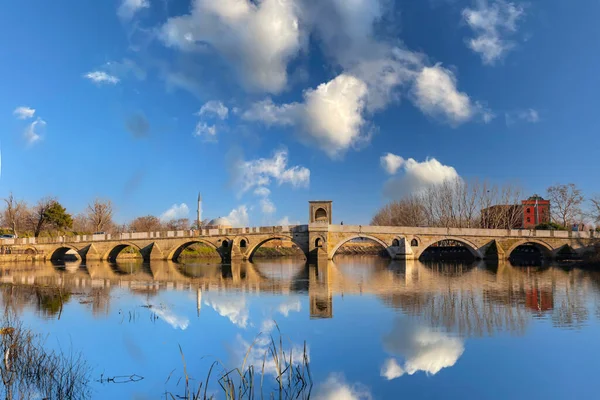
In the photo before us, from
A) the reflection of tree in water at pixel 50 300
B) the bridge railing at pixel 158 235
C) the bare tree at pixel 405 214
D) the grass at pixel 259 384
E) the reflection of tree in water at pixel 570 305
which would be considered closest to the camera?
the grass at pixel 259 384

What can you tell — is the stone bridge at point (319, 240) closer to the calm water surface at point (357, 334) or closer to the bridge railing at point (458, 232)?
the bridge railing at point (458, 232)

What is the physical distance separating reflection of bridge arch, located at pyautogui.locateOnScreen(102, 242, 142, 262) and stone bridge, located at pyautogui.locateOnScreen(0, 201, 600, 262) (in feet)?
0.69

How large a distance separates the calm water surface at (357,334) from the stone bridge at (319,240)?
21.6 metres

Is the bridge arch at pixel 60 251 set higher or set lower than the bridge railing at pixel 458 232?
lower

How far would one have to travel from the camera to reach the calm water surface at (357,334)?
25.1ft

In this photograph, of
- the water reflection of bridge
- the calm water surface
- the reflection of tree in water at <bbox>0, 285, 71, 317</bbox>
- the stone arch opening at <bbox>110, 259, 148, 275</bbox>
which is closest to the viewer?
the calm water surface

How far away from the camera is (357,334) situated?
432 inches

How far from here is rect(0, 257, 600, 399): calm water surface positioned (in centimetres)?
766

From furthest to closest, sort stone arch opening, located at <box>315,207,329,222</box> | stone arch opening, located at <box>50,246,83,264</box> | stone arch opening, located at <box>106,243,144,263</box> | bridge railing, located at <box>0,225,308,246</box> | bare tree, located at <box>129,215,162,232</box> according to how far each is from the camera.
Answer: bare tree, located at <box>129,215,162,232</box> → stone arch opening, located at <box>106,243,144,263</box> → stone arch opening, located at <box>50,246,83,264</box> → stone arch opening, located at <box>315,207,329,222</box> → bridge railing, located at <box>0,225,308,246</box>

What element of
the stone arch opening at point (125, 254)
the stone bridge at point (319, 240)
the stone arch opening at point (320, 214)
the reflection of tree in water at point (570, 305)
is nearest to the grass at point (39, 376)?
the reflection of tree in water at point (570, 305)

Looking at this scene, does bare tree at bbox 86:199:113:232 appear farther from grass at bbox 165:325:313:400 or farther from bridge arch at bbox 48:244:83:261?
grass at bbox 165:325:313:400

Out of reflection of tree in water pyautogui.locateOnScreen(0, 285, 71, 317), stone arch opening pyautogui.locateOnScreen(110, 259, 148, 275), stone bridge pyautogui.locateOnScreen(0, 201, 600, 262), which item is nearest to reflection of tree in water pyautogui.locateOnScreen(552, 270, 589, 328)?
reflection of tree in water pyautogui.locateOnScreen(0, 285, 71, 317)

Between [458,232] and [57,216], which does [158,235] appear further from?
[458,232]

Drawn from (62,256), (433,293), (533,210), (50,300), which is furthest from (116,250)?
(533,210)
